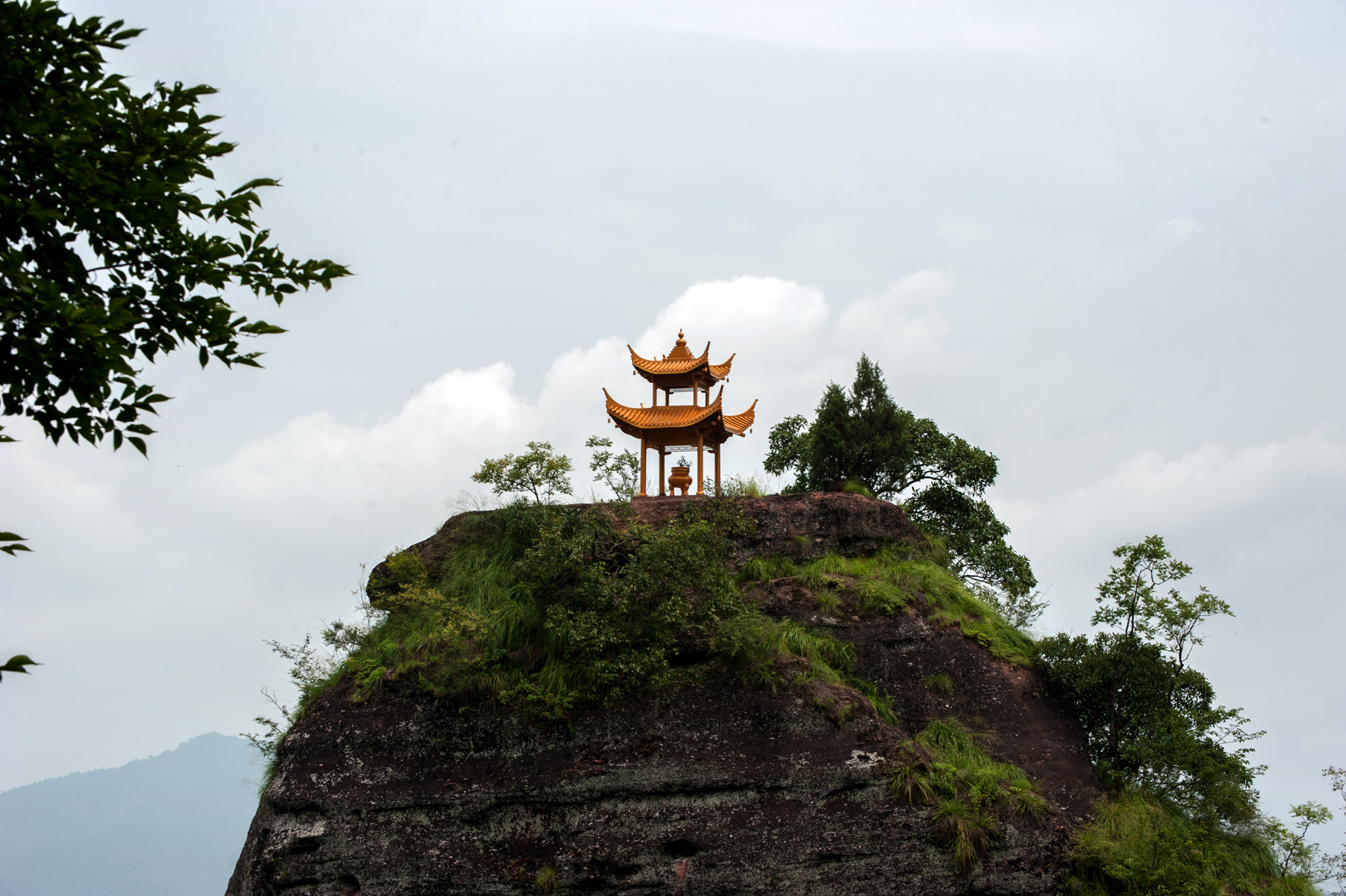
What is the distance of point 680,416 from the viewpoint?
2264 centimetres

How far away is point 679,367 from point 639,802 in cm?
1052

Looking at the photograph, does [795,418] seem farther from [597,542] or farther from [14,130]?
[14,130]

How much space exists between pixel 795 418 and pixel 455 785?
16628mm

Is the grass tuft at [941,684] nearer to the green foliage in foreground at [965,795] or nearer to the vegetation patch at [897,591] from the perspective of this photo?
the vegetation patch at [897,591]

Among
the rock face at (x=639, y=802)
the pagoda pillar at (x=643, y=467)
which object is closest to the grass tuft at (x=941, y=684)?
the rock face at (x=639, y=802)

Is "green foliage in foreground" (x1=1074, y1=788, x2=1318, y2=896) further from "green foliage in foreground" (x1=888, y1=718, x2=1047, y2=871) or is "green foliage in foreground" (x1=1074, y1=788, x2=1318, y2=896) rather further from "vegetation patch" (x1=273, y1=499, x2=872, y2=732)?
"vegetation patch" (x1=273, y1=499, x2=872, y2=732)

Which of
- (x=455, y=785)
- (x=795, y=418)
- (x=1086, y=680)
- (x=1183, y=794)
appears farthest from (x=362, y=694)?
(x=795, y=418)

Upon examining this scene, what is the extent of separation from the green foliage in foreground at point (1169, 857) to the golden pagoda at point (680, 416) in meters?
9.86

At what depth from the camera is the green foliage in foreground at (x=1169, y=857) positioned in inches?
583

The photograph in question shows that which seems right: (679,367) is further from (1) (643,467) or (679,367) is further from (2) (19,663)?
(2) (19,663)

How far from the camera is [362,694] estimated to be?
1762cm

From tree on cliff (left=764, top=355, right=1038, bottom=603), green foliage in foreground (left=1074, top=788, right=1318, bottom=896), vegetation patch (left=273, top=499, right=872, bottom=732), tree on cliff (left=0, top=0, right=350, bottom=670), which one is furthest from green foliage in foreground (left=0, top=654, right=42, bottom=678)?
tree on cliff (left=764, top=355, right=1038, bottom=603)

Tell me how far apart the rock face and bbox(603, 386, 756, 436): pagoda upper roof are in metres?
7.07

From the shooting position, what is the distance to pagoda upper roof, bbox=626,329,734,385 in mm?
23078
